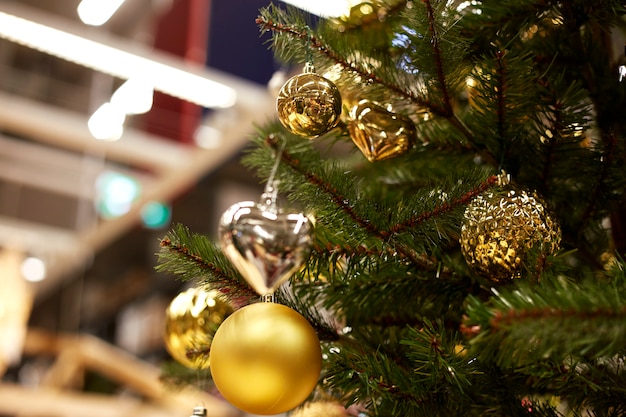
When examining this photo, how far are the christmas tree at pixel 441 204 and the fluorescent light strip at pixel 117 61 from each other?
3.03m

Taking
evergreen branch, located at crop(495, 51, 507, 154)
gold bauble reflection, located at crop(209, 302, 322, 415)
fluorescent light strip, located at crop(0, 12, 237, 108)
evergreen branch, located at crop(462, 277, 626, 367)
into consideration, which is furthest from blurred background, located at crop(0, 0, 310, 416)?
evergreen branch, located at crop(462, 277, 626, 367)

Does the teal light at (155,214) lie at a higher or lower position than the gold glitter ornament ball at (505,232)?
higher

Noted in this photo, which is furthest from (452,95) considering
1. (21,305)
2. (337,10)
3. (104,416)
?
(21,305)

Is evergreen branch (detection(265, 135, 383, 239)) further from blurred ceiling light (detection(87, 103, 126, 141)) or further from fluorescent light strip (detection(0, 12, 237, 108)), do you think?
blurred ceiling light (detection(87, 103, 126, 141))

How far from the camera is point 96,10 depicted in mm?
4492

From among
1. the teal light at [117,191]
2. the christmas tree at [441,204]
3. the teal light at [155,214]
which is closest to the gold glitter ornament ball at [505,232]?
the christmas tree at [441,204]

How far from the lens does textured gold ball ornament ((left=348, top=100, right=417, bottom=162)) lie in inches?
29.5

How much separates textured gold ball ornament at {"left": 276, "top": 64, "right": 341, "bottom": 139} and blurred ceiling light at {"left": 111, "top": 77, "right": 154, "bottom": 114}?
145 inches

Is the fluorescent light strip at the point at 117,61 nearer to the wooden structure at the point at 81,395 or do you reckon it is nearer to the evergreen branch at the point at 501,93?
the wooden structure at the point at 81,395

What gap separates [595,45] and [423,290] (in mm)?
361

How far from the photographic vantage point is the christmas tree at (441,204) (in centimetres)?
60

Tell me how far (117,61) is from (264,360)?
3531mm

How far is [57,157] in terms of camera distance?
607 centimetres

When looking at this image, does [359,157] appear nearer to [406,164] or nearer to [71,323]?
[406,164]
